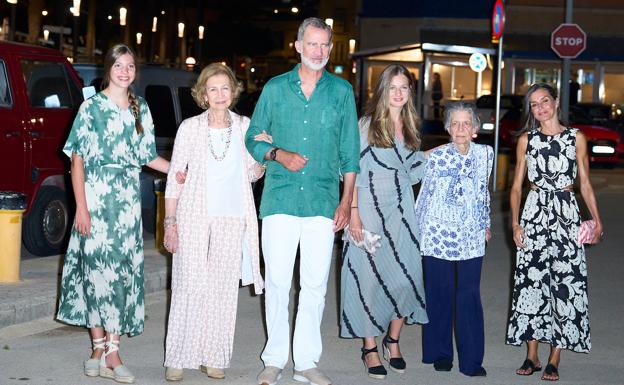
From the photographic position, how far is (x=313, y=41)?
21.0 ft

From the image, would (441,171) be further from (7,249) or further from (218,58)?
(218,58)

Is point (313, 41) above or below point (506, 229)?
above

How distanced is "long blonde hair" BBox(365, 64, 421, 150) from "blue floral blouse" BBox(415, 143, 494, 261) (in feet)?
0.63

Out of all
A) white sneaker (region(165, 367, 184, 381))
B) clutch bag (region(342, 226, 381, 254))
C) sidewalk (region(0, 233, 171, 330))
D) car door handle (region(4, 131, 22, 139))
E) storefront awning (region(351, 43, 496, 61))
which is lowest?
→ white sneaker (region(165, 367, 184, 381))

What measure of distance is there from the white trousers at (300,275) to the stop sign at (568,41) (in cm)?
1594

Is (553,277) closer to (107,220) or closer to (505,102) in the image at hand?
(107,220)

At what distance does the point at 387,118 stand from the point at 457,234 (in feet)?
2.69

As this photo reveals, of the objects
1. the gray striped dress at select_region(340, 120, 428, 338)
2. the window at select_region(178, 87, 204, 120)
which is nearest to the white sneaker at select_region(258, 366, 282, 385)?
the gray striped dress at select_region(340, 120, 428, 338)

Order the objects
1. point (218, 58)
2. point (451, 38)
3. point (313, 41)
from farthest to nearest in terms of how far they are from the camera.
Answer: point (218, 58)
point (451, 38)
point (313, 41)

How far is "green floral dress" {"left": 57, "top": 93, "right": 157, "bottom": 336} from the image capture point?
22.1 ft

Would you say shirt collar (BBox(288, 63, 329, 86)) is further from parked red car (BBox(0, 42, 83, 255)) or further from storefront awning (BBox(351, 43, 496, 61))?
storefront awning (BBox(351, 43, 496, 61))

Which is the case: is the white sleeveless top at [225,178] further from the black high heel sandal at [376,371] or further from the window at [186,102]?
the window at [186,102]

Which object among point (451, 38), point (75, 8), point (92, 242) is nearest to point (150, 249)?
point (92, 242)

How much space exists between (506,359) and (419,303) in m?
0.89
